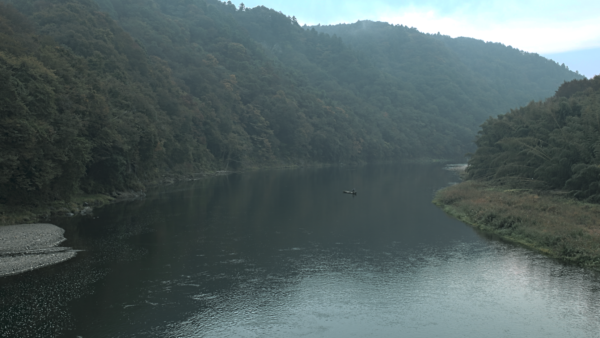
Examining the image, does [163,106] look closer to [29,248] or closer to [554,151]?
[29,248]

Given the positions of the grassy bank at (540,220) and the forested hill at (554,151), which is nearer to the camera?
the grassy bank at (540,220)

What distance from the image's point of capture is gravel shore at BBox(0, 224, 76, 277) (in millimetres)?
22328

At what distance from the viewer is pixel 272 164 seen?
112 m

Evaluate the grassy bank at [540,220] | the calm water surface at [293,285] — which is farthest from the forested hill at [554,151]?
the calm water surface at [293,285]

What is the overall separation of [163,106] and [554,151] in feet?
200

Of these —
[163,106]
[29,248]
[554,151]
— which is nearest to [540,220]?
[554,151]

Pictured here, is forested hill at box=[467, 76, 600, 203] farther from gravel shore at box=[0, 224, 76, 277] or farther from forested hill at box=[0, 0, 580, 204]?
forested hill at box=[0, 0, 580, 204]

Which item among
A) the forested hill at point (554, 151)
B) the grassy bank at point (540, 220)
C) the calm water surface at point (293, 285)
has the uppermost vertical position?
the forested hill at point (554, 151)

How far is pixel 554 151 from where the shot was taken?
38.2 m

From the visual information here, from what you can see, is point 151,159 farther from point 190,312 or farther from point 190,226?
point 190,312

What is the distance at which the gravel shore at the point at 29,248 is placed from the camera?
22.3 meters

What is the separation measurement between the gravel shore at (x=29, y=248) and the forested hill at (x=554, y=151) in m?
36.2

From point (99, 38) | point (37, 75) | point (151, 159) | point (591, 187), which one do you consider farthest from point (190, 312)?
point (99, 38)

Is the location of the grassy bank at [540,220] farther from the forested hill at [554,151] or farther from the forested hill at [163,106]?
the forested hill at [163,106]
